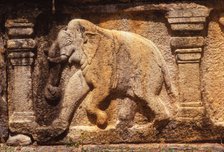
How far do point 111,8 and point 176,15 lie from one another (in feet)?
2.11

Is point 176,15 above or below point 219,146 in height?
above

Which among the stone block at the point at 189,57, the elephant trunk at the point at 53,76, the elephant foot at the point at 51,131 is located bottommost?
the elephant foot at the point at 51,131

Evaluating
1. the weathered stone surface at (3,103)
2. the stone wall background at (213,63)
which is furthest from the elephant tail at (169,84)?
the weathered stone surface at (3,103)

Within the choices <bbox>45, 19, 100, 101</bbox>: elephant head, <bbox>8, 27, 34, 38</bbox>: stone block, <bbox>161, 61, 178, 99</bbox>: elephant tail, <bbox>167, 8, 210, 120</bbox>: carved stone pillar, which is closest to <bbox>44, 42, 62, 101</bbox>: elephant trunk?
<bbox>45, 19, 100, 101</bbox>: elephant head

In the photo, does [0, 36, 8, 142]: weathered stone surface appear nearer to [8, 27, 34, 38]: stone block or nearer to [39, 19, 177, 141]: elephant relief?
[8, 27, 34, 38]: stone block

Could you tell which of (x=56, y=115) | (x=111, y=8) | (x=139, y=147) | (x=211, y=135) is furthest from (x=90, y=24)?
(x=211, y=135)

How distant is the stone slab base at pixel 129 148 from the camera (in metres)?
4.45

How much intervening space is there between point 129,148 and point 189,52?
1.12 meters

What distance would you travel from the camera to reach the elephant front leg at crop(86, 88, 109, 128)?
4.49 metres

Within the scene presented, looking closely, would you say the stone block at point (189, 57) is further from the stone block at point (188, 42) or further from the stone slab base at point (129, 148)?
the stone slab base at point (129, 148)

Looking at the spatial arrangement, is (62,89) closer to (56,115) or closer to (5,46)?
(56,115)

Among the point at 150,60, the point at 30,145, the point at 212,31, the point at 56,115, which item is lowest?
the point at 30,145

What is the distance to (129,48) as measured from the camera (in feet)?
14.7

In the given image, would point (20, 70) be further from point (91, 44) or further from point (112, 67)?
point (112, 67)
